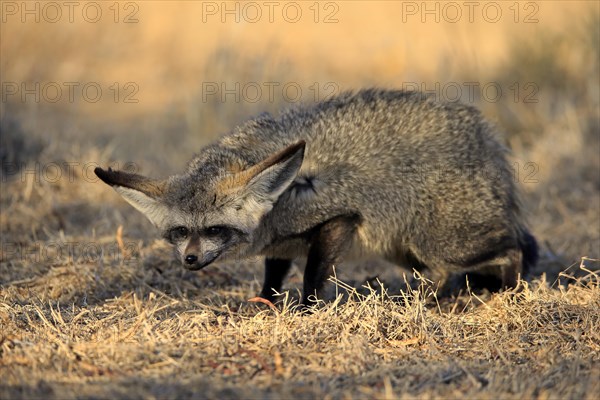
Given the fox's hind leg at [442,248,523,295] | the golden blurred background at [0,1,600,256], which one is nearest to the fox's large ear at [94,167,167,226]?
the fox's hind leg at [442,248,523,295]

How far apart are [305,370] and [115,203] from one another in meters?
5.46

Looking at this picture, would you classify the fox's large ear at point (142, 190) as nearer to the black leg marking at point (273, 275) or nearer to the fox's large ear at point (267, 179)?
the fox's large ear at point (267, 179)

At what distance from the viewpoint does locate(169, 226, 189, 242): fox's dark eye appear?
21.0 ft

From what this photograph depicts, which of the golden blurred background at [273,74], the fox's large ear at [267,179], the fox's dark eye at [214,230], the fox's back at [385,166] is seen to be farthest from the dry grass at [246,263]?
the fox's large ear at [267,179]

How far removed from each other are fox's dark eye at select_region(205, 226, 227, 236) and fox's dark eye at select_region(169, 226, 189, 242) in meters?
0.16

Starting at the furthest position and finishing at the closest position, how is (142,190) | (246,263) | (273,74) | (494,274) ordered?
(273,74), (246,263), (494,274), (142,190)

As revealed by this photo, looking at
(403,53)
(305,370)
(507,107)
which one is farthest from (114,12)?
(305,370)

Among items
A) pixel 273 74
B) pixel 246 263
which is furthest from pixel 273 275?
pixel 273 74

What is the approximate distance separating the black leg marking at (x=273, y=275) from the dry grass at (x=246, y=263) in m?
0.25

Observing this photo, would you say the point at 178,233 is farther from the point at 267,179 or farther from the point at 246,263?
the point at 246,263

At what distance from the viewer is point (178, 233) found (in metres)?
6.46

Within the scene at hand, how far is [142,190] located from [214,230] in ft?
2.02

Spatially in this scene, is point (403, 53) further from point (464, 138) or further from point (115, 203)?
point (464, 138)

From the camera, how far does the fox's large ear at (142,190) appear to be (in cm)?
637
